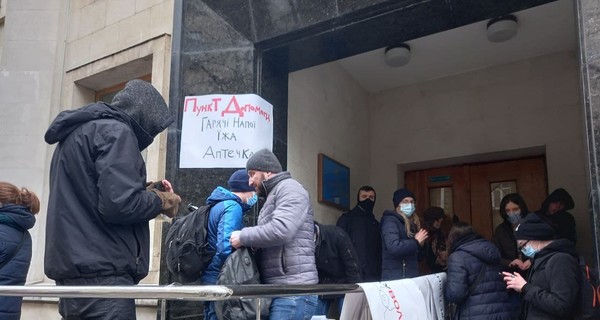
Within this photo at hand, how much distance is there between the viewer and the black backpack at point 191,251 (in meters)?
3.80

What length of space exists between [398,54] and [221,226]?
3.84m

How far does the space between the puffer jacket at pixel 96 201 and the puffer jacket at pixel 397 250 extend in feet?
8.73

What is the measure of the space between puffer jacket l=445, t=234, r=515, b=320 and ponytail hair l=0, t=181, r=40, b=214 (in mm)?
2928

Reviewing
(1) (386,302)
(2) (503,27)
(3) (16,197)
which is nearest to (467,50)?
(2) (503,27)

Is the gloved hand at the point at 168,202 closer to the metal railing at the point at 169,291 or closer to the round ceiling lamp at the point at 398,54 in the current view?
the metal railing at the point at 169,291

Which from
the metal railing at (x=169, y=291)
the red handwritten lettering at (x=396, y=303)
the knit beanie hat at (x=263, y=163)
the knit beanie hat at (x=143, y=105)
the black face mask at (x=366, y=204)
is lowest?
the red handwritten lettering at (x=396, y=303)

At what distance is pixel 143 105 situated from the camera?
3.20m

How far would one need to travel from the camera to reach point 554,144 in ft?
22.7

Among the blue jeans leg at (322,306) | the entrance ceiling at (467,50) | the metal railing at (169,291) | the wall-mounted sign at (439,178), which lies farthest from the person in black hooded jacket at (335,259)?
the wall-mounted sign at (439,178)

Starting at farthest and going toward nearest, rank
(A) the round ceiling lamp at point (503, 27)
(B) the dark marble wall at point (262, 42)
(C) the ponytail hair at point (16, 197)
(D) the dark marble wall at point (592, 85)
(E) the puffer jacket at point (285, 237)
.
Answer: (A) the round ceiling lamp at point (503, 27) → (B) the dark marble wall at point (262, 42) → (C) the ponytail hair at point (16, 197) → (D) the dark marble wall at point (592, 85) → (E) the puffer jacket at point (285, 237)

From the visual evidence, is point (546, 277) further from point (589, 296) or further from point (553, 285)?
point (589, 296)

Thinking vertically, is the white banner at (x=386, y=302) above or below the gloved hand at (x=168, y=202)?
below

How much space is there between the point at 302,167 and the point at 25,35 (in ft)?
12.0

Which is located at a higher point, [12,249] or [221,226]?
[221,226]
